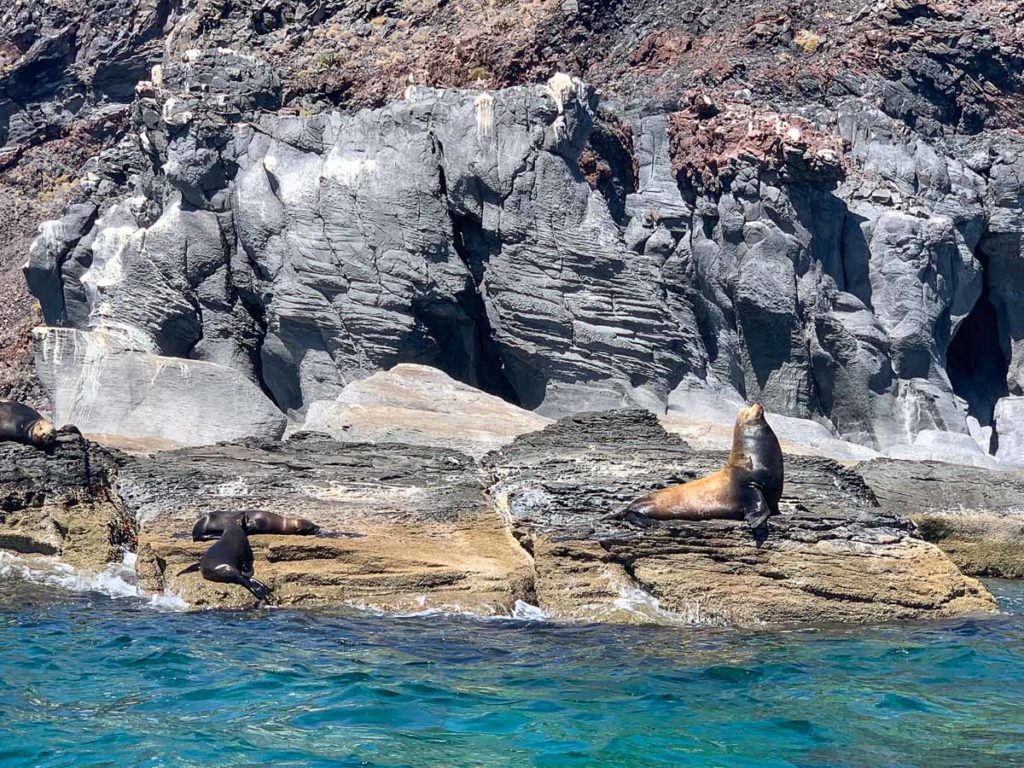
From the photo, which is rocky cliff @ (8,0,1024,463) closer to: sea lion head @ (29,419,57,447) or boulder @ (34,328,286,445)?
boulder @ (34,328,286,445)

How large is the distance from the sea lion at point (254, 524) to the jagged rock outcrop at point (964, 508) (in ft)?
22.0

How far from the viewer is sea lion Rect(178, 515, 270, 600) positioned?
9.35 meters

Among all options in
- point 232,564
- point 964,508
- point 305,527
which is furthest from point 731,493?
point 964,508

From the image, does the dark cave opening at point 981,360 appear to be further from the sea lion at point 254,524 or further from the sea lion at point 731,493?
the sea lion at point 254,524

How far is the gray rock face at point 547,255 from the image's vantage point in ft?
60.3

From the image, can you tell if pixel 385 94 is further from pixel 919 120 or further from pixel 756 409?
pixel 756 409

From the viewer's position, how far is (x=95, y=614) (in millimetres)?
9172

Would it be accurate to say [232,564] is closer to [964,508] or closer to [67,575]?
[67,575]

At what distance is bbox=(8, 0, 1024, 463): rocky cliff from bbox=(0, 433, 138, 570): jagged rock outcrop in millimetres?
5210

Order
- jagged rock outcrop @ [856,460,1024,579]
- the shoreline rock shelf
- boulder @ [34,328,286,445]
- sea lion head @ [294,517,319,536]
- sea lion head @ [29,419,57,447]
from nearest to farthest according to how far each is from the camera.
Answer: the shoreline rock shelf < sea lion head @ [294,517,319,536] < sea lion head @ [29,419,57,447] < jagged rock outcrop @ [856,460,1024,579] < boulder @ [34,328,286,445]

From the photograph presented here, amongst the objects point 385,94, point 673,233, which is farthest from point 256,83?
point 673,233

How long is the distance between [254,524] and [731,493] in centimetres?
394

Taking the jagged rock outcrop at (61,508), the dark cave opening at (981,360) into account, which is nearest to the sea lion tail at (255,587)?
the jagged rock outcrop at (61,508)

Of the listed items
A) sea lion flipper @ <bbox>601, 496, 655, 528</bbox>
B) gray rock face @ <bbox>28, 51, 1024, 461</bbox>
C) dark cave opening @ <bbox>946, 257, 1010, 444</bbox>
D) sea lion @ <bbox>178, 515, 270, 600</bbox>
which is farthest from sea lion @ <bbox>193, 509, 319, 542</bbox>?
dark cave opening @ <bbox>946, 257, 1010, 444</bbox>
